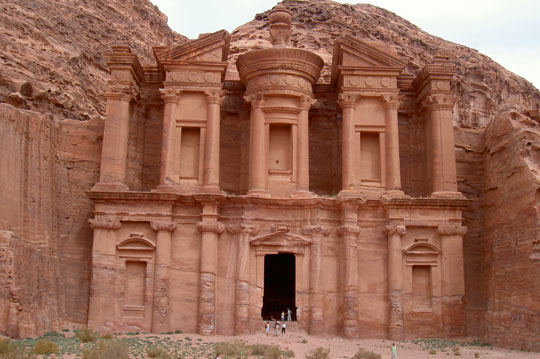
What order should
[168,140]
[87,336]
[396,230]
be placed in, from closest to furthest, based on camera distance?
[87,336] → [396,230] → [168,140]

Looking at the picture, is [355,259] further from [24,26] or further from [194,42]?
[24,26]

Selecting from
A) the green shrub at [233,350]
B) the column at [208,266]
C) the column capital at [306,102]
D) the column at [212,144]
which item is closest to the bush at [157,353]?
the green shrub at [233,350]

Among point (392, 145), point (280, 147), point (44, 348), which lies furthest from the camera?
point (280, 147)

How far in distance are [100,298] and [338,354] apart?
9.09 meters

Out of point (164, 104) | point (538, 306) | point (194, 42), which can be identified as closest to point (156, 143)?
point (164, 104)

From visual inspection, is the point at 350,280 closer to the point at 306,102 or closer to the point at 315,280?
the point at 315,280

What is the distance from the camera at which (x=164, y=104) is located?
2544 cm

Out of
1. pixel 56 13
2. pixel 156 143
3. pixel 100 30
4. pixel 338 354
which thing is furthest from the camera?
pixel 100 30

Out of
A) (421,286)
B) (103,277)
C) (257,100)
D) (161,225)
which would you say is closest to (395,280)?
(421,286)

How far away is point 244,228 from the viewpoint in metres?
22.8

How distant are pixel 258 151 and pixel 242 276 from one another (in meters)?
4.95

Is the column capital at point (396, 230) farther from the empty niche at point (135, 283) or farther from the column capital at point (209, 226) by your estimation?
the empty niche at point (135, 283)

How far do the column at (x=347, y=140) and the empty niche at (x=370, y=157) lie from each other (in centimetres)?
94

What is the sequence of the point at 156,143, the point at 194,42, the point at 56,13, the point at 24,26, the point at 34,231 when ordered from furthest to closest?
the point at 56,13 < the point at 24,26 < the point at 156,143 < the point at 194,42 < the point at 34,231
